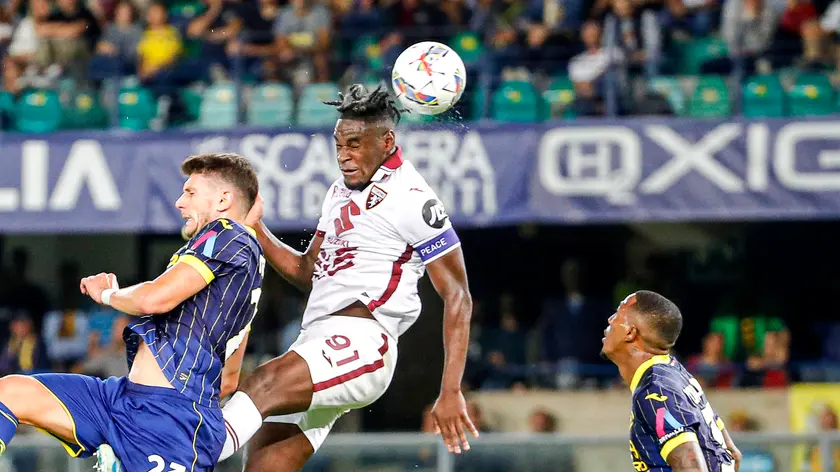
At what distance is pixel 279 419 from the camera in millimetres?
6113

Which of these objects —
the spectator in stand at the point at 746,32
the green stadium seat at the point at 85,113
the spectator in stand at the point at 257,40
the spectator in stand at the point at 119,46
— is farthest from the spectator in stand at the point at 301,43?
the spectator in stand at the point at 746,32

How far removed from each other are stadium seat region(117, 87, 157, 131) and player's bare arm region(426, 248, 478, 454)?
811 centimetres

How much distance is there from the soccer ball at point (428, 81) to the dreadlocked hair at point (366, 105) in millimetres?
435

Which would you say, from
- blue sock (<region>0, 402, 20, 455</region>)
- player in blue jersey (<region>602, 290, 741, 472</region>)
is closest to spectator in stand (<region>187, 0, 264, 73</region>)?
player in blue jersey (<region>602, 290, 741, 472</region>)

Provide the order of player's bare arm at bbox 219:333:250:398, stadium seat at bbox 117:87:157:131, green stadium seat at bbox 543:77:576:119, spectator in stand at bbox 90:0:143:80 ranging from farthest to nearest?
1. spectator in stand at bbox 90:0:143:80
2. stadium seat at bbox 117:87:157:131
3. green stadium seat at bbox 543:77:576:119
4. player's bare arm at bbox 219:333:250:398

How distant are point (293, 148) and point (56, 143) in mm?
2391

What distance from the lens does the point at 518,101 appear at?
12789mm

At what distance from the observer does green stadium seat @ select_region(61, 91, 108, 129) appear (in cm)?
1354

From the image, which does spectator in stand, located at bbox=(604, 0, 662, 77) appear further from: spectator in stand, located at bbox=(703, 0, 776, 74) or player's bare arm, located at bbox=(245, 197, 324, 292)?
player's bare arm, located at bbox=(245, 197, 324, 292)

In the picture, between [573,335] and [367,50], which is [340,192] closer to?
[573,335]

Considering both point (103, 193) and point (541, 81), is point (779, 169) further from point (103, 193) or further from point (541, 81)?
point (103, 193)

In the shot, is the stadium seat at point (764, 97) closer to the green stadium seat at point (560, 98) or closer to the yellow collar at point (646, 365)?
the green stadium seat at point (560, 98)

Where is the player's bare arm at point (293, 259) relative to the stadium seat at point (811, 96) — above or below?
below

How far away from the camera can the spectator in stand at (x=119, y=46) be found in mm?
14164
